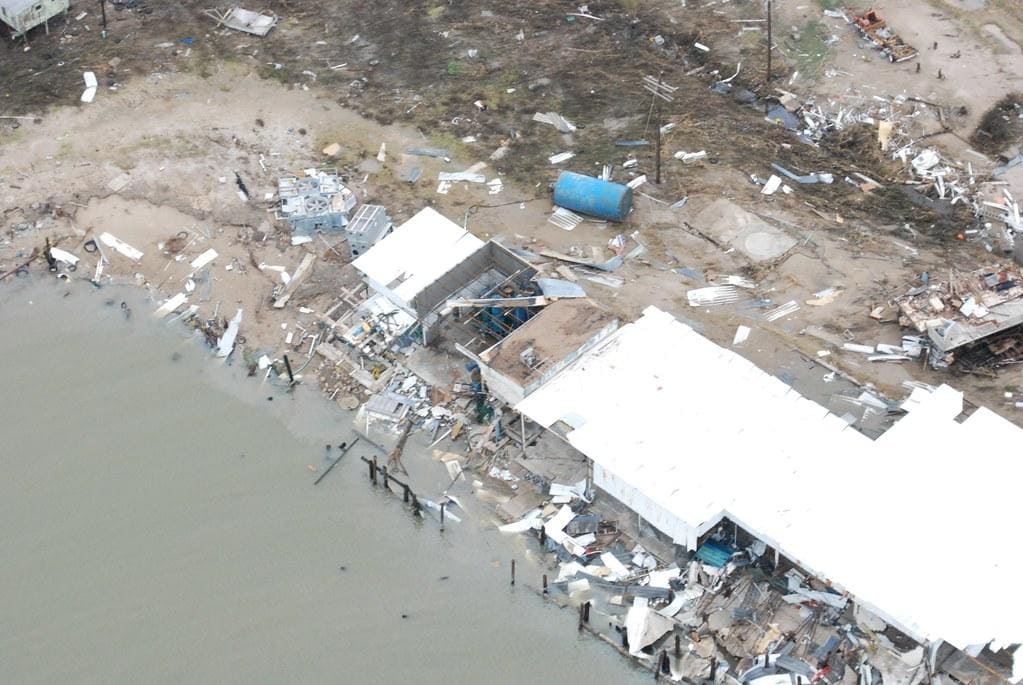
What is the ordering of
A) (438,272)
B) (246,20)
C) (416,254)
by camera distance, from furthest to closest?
(246,20), (416,254), (438,272)

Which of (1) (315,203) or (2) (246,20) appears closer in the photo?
(1) (315,203)

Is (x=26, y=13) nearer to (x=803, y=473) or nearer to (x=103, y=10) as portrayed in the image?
Result: (x=103, y=10)

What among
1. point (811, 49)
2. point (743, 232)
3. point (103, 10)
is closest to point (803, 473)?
point (743, 232)

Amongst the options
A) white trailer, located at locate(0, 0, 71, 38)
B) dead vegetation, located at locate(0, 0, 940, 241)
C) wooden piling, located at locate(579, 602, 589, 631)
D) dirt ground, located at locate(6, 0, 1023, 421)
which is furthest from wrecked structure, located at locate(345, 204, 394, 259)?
white trailer, located at locate(0, 0, 71, 38)

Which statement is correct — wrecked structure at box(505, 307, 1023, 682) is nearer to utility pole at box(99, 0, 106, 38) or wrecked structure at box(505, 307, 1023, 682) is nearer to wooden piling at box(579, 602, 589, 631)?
wooden piling at box(579, 602, 589, 631)

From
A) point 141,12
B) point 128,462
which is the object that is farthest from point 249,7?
point 128,462

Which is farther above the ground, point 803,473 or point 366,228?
point 803,473

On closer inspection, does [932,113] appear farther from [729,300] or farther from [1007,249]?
[729,300]
